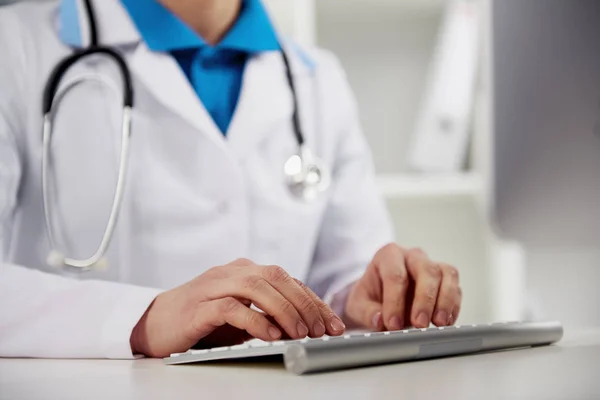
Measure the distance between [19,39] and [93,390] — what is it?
576mm

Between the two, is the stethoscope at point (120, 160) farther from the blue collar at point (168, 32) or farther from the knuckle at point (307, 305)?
the knuckle at point (307, 305)

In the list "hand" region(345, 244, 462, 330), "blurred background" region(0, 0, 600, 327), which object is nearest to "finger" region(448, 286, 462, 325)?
"hand" region(345, 244, 462, 330)

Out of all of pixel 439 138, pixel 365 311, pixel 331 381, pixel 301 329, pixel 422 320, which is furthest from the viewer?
pixel 439 138

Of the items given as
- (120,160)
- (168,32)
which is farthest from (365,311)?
(168,32)

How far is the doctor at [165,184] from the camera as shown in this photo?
0.62m

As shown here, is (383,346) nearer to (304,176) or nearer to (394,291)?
(394,291)

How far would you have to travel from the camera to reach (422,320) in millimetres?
633

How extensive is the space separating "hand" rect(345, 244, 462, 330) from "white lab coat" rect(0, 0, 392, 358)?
158mm

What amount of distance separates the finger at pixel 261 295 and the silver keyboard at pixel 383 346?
4 cm

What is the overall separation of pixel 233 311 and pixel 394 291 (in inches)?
7.6

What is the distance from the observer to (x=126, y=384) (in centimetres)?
40

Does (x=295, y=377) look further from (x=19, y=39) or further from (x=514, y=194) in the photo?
(x=19, y=39)

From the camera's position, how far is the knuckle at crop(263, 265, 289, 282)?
532 mm

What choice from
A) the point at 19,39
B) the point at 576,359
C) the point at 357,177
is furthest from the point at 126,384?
the point at 357,177
